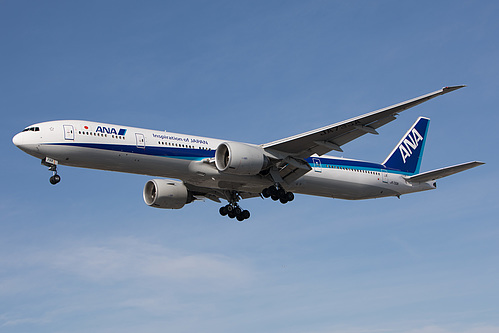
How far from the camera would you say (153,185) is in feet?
130

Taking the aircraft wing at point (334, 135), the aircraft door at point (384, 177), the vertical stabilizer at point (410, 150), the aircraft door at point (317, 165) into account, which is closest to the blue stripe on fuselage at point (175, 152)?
the aircraft door at point (317, 165)

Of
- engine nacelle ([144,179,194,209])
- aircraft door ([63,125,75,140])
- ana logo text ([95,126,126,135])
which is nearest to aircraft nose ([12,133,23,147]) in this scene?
aircraft door ([63,125,75,140])

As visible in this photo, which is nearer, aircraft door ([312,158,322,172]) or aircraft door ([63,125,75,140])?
aircraft door ([63,125,75,140])

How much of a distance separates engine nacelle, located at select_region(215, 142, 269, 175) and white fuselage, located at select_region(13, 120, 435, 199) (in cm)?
83

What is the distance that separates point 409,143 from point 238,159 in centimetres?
1719

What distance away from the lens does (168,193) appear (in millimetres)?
39031

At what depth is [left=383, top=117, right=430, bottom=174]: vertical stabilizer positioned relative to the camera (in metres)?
42.9

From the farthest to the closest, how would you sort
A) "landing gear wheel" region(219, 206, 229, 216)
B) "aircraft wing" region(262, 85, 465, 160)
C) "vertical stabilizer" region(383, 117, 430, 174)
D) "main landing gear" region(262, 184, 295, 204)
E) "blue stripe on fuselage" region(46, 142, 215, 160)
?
1. "vertical stabilizer" region(383, 117, 430, 174)
2. "landing gear wheel" region(219, 206, 229, 216)
3. "main landing gear" region(262, 184, 295, 204)
4. "blue stripe on fuselage" region(46, 142, 215, 160)
5. "aircraft wing" region(262, 85, 465, 160)

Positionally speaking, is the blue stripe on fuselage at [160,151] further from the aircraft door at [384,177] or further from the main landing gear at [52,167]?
the aircraft door at [384,177]

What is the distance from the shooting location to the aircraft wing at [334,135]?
104ft

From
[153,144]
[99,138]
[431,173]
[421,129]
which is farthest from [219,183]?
[421,129]

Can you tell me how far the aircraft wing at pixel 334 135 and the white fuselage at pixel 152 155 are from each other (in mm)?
2244

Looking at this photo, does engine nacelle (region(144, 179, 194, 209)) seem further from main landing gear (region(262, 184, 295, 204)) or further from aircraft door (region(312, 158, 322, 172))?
aircraft door (region(312, 158, 322, 172))

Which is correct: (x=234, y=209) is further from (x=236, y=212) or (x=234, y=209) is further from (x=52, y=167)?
(x=52, y=167)
